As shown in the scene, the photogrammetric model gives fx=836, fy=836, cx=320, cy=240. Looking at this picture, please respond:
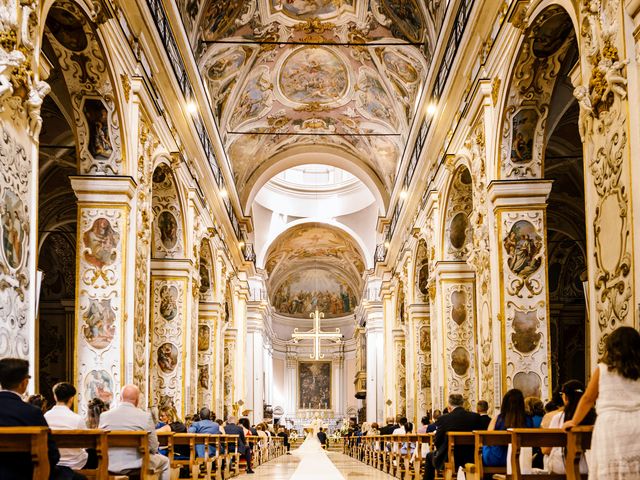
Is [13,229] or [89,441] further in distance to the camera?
[13,229]

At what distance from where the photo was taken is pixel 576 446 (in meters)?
6.02

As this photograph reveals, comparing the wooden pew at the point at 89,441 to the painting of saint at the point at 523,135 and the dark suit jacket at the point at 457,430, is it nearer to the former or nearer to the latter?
the dark suit jacket at the point at 457,430

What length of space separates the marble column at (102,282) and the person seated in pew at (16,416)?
610 centimetres

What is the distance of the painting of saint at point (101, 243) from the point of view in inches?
464

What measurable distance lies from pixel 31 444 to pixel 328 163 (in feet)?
83.4

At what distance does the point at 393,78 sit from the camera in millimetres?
22438

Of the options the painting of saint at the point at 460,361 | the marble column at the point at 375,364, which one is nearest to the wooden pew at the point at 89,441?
the painting of saint at the point at 460,361

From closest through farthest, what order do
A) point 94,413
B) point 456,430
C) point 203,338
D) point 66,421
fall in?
point 66,421
point 94,413
point 456,430
point 203,338

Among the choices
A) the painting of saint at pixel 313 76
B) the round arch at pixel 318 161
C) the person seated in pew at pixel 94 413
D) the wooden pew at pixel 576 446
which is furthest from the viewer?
the round arch at pixel 318 161

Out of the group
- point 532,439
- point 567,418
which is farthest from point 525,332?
point 532,439

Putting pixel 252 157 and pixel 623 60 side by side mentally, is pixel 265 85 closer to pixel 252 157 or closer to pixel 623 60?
pixel 252 157

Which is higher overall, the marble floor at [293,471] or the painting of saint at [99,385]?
the painting of saint at [99,385]

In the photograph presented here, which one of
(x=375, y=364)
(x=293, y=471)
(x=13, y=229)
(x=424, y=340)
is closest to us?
(x=13, y=229)

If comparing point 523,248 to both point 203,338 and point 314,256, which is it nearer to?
point 203,338
